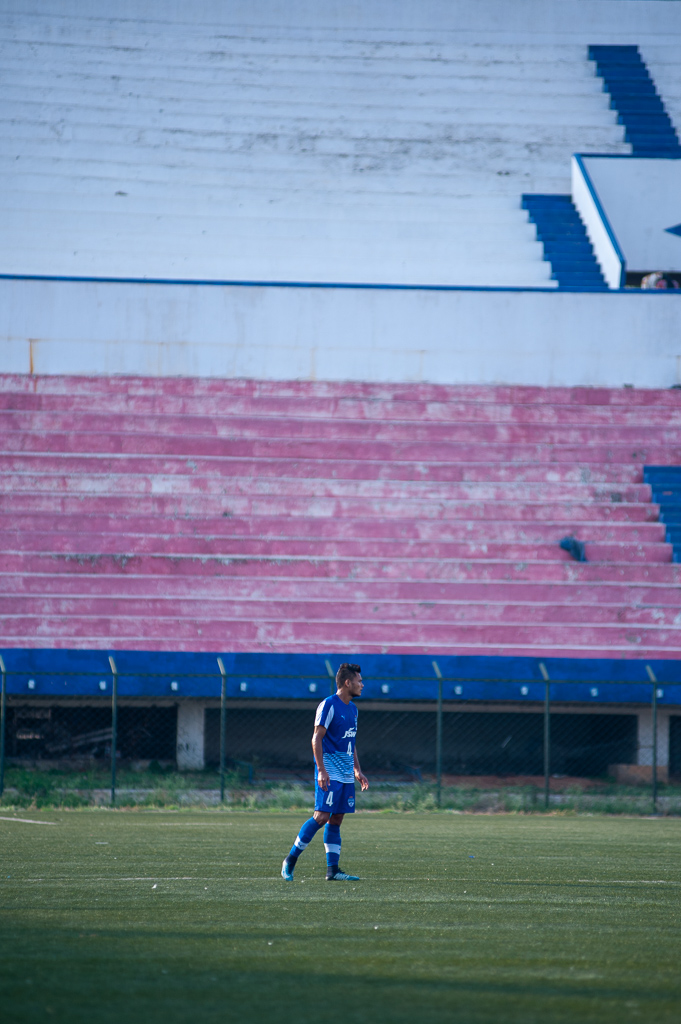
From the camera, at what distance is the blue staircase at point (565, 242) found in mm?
28938

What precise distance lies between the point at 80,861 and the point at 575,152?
92.0 ft

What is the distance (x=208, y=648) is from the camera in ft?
66.5

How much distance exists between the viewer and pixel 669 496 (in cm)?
2370

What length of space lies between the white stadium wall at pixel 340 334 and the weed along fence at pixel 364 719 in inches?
339

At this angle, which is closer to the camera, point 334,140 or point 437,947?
point 437,947

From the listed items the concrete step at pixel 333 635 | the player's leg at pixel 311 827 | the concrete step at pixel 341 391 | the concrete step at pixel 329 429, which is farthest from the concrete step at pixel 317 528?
the player's leg at pixel 311 827

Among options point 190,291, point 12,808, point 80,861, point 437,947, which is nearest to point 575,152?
point 190,291

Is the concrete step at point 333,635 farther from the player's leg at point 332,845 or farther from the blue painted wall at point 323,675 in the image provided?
the player's leg at point 332,845

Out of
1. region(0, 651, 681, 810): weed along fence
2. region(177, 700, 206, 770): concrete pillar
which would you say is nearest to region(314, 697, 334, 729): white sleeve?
region(0, 651, 681, 810): weed along fence

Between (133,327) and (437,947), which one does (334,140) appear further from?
(437,947)

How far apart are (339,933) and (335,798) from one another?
234 centimetres

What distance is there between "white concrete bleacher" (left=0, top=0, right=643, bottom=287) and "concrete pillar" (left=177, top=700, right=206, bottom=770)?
41.8 feet

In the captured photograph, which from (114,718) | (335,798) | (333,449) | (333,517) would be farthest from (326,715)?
(333,449)

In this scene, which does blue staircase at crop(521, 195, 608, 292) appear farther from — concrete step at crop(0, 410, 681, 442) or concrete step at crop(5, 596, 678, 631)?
concrete step at crop(5, 596, 678, 631)
